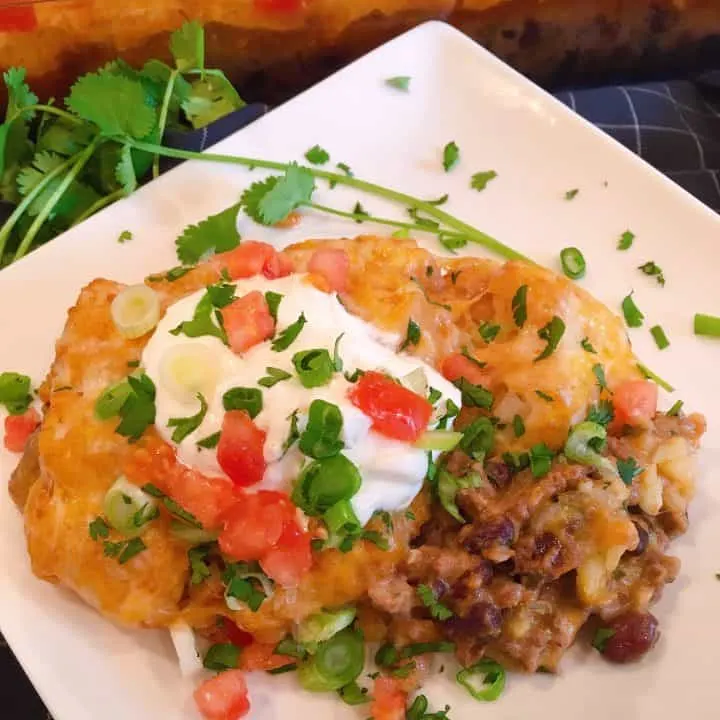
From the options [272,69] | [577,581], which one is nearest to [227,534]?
[577,581]

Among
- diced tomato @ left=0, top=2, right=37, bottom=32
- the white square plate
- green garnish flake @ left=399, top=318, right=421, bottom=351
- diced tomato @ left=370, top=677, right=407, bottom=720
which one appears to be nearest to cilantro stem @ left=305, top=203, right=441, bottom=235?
the white square plate

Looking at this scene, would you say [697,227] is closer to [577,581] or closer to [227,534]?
[577,581]

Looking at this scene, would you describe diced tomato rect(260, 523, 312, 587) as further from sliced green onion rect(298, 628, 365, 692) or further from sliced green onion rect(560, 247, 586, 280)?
sliced green onion rect(560, 247, 586, 280)

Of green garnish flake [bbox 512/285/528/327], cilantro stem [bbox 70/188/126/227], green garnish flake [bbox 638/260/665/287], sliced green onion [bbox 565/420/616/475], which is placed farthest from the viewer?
cilantro stem [bbox 70/188/126/227]

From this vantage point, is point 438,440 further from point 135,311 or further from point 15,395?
point 15,395

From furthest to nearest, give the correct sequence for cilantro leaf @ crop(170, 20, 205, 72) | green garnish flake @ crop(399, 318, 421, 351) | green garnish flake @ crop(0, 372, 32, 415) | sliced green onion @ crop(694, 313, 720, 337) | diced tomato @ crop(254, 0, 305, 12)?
diced tomato @ crop(254, 0, 305, 12), cilantro leaf @ crop(170, 20, 205, 72), sliced green onion @ crop(694, 313, 720, 337), green garnish flake @ crop(0, 372, 32, 415), green garnish flake @ crop(399, 318, 421, 351)

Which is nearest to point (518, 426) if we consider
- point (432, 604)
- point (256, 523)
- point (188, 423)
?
point (432, 604)
